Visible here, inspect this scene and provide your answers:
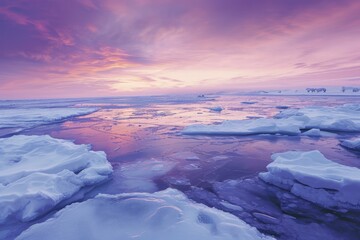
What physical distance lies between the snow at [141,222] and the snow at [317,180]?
1.78 meters

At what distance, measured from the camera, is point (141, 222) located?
3.43 meters

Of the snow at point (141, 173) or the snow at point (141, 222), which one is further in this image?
the snow at point (141, 173)

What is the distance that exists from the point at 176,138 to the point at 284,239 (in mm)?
6926

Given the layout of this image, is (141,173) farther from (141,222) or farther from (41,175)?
(141,222)

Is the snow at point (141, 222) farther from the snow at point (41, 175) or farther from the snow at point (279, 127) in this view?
the snow at point (279, 127)

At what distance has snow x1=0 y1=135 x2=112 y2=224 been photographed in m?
3.96

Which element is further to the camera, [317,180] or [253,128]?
[253,128]

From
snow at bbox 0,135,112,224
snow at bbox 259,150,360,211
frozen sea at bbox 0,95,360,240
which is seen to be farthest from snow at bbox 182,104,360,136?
snow at bbox 0,135,112,224

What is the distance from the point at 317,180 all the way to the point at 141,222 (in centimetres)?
339

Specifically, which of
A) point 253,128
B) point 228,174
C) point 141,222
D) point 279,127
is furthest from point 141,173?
point 279,127

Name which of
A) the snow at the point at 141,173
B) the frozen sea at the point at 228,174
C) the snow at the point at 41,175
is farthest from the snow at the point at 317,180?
the snow at the point at 41,175

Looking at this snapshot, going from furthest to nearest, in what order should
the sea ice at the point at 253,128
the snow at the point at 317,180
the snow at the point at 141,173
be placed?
the sea ice at the point at 253,128
the snow at the point at 141,173
the snow at the point at 317,180

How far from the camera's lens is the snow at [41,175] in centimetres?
396

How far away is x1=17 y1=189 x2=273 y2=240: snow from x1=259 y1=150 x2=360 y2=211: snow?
178 centimetres
